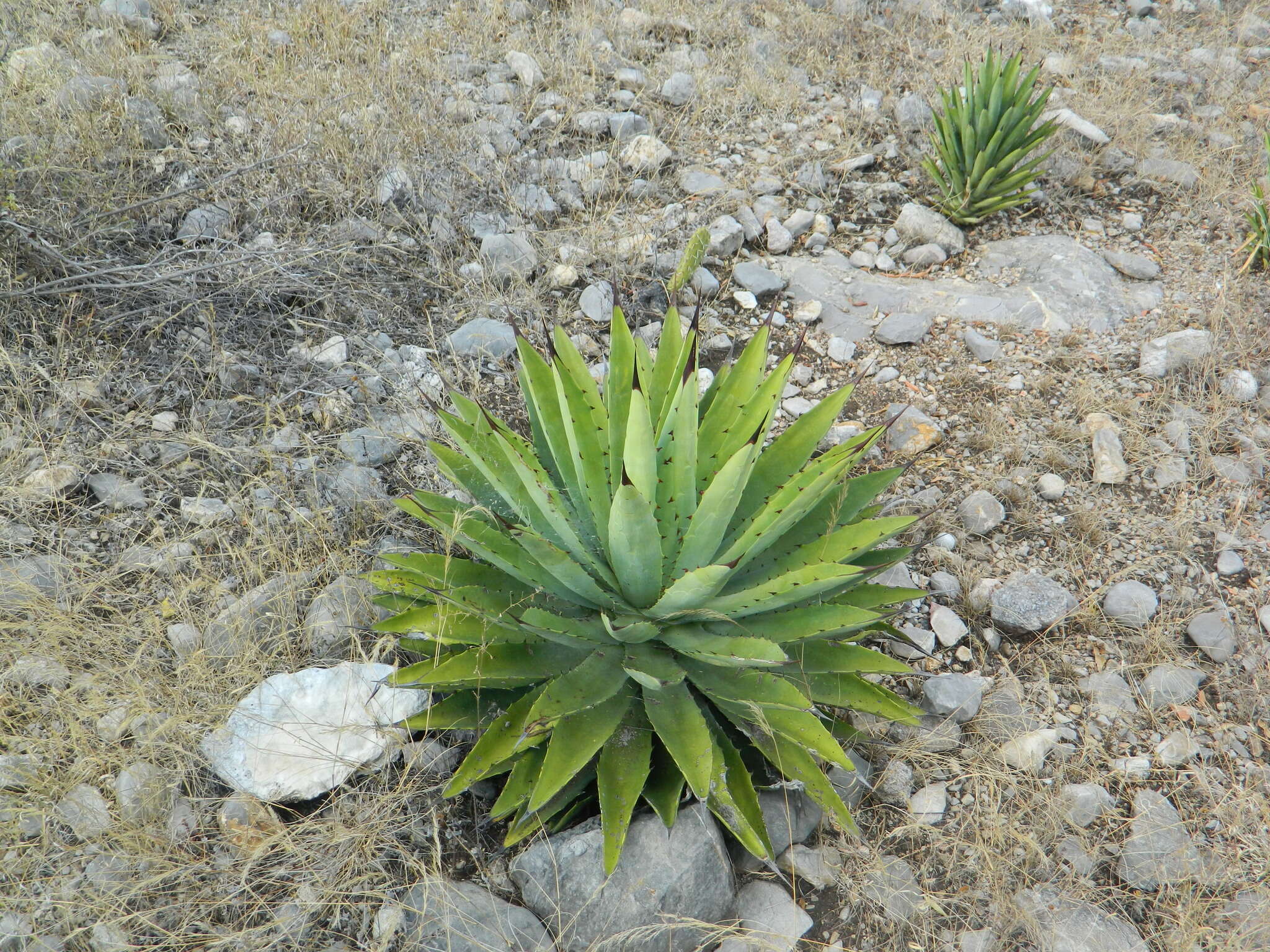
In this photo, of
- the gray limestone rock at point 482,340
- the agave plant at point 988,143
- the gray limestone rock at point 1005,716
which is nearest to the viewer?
the gray limestone rock at point 1005,716

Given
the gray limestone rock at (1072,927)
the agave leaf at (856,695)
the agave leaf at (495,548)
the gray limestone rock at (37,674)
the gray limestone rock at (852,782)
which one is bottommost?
the gray limestone rock at (1072,927)

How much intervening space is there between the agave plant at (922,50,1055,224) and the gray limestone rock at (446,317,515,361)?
244 centimetres

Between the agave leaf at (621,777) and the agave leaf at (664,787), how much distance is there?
0.12ft

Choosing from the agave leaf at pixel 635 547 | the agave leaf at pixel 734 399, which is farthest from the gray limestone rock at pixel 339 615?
the agave leaf at pixel 734 399

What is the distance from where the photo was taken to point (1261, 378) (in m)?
3.60

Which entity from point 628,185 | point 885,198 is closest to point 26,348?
point 628,185

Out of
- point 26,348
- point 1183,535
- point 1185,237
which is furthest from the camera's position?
point 1185,237

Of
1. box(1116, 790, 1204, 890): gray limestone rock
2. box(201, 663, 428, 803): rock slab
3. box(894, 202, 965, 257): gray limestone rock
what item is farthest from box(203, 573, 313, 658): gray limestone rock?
box(894, 202, 965, 257): gray limestone rock

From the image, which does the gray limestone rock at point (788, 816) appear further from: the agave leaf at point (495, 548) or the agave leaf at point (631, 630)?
the agave leaf at point (495, 548)

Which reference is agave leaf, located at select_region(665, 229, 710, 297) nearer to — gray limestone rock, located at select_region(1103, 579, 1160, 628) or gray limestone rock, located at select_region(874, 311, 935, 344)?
gray limestone rock, located at select_region(874, 311, 935, 344)

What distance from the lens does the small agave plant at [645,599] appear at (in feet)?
6.25

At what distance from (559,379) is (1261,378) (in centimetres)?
320

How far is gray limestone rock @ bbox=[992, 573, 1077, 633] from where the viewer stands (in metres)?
2.72

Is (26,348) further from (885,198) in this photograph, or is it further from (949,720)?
(885,198)
